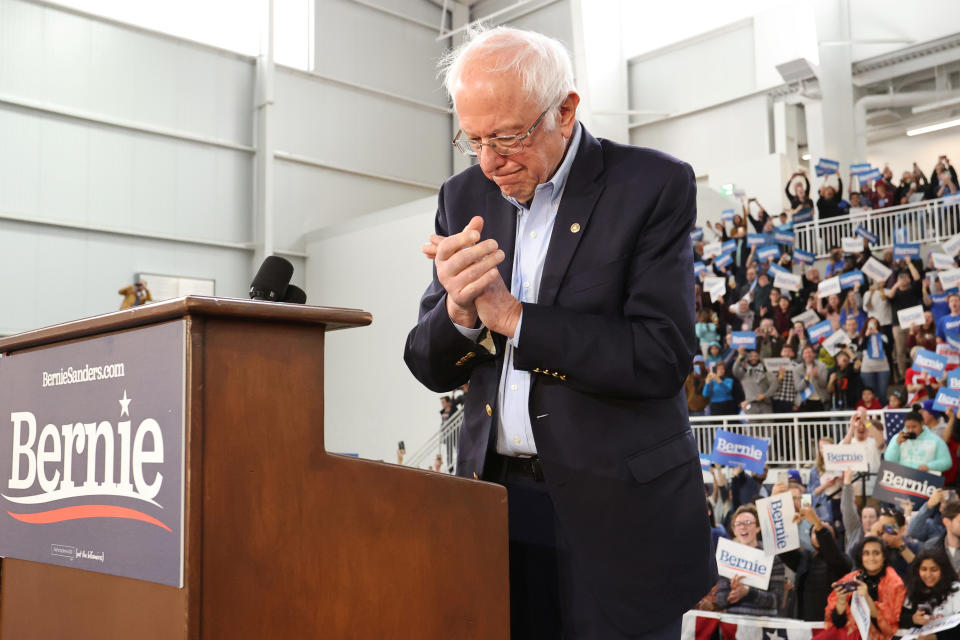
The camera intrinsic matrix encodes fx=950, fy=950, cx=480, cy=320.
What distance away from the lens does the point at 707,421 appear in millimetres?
8492

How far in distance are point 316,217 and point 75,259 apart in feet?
12.4

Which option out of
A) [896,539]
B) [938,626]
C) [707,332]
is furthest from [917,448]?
[707,332]

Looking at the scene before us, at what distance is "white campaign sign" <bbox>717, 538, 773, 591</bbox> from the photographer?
4.83 meters

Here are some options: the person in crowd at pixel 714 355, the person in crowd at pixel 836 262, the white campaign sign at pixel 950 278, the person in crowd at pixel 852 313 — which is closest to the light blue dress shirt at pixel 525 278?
the white campaign sign at pixel 950 278

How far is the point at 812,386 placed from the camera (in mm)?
8086

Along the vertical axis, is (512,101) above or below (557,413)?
above

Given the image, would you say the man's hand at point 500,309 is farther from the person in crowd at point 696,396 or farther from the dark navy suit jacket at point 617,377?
the person in crowd at point 696,396

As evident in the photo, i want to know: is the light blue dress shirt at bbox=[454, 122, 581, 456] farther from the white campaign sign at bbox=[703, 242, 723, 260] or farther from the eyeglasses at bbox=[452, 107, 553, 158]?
the white campaign sign at bbox=[703, 242, 723, 260]

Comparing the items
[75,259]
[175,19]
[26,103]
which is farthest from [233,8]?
[75,259]

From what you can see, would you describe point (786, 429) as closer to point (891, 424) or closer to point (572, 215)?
point (891, 424)

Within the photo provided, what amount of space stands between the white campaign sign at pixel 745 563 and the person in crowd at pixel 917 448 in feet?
4.51

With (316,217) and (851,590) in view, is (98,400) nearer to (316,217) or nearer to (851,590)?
(851,590)

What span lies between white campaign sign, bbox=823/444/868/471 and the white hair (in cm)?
509

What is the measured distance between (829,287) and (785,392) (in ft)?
3.84
